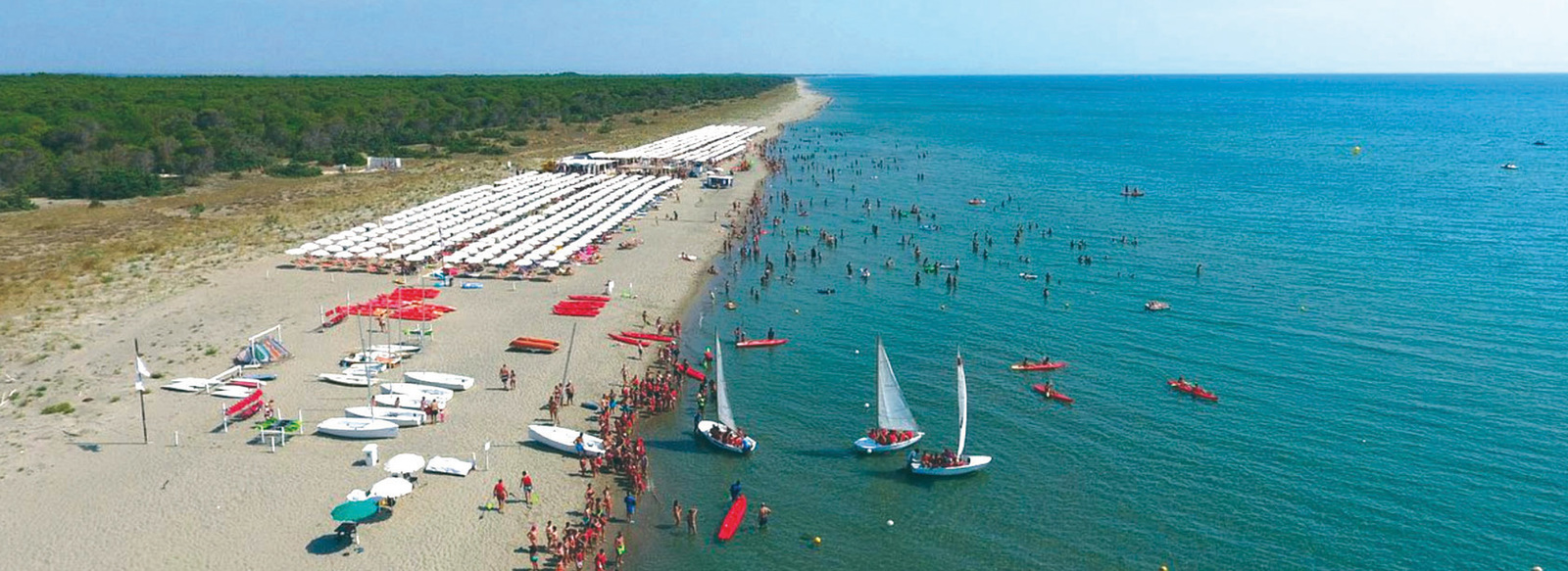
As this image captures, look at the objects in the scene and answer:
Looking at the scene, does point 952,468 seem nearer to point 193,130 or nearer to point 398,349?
point 398,349

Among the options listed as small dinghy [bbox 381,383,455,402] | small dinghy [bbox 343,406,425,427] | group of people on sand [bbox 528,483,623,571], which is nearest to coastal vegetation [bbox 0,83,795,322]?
small dinghy [bbox 381,383,455,402]

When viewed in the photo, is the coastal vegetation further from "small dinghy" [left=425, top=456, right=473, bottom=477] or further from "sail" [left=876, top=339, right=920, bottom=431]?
"sail" [left=876, top=339, right=920, bottom=431]

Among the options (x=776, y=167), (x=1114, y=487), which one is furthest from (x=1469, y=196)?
(x=1114, y=487)

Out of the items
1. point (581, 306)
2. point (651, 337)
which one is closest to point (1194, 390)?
point (651, 337)

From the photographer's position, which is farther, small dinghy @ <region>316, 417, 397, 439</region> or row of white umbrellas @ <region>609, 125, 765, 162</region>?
row of white umbrellas @ <region>609, 125, 765, 162</region>

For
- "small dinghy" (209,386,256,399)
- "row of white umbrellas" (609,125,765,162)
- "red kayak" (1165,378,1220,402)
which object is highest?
"row of white umbrellas" (609,125,765,162)

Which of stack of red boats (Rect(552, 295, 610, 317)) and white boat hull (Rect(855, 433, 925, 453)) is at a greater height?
stack of red boats (Rect(552, 295, 610, 317))

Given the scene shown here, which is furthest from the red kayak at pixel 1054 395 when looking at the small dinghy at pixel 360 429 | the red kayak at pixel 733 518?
the small dinghy at pixel 360 429
